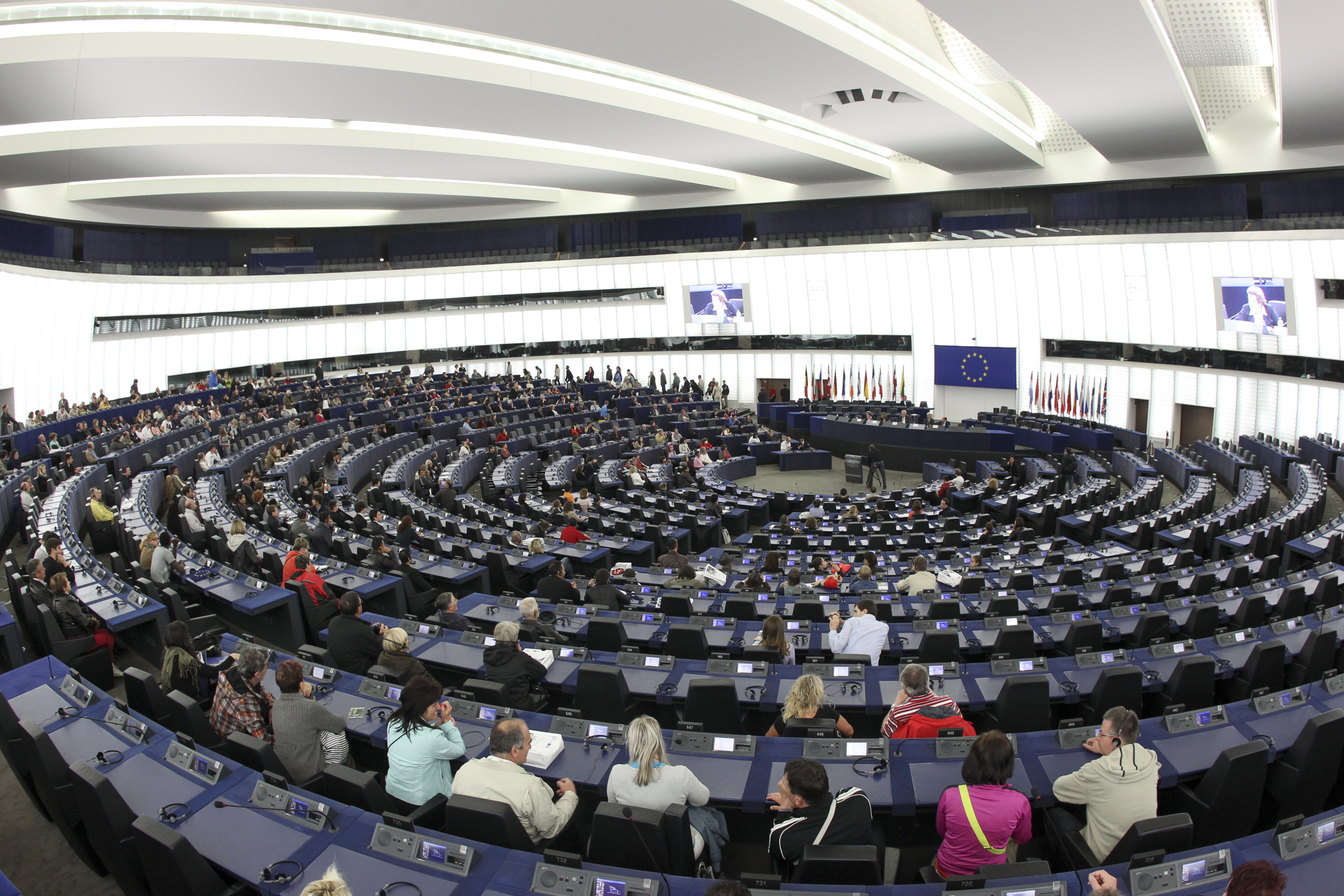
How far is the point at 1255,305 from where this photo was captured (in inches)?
913

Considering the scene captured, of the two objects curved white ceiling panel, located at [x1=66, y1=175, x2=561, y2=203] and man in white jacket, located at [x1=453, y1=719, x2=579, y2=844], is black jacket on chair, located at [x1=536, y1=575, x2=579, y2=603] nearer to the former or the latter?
man in white jacket, located at [x1=453, y1=719, x2=579, y2=844]

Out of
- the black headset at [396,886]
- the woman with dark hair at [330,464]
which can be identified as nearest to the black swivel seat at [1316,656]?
the black headset at [396,886]

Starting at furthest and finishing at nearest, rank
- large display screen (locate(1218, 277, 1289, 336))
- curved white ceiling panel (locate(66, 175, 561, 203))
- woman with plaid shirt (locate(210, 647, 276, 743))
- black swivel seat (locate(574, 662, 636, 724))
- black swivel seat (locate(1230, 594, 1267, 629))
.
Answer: curved white ceiling panel (locate(66, 175, 561, 203))
large display screen (locate(1218, 277, 1289, 336))
black swivel seat (locate(1230, 594, 1267, 629))
black swivel seat (locate(574, 662, 636, 724))
woman with plaid shirt (locate(210, 647, 276, 743))

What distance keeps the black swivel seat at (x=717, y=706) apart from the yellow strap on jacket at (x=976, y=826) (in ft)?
6.07

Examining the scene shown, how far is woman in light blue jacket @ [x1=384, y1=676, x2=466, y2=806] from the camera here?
15.6ft

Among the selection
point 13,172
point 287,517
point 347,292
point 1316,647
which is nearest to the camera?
point 1316,647

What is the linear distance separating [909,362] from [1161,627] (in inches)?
1037

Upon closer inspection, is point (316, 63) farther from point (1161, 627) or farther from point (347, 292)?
point (347, 292)

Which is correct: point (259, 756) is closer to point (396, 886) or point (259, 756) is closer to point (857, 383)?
point (396, 886)

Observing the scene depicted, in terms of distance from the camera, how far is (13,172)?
77.5 feet

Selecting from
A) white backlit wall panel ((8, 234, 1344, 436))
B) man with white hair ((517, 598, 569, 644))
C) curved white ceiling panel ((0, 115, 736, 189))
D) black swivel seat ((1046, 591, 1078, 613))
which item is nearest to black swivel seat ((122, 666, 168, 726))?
man with white hair ((517, 598, 569, 644))

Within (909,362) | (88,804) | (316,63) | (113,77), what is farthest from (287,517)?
(909,362)

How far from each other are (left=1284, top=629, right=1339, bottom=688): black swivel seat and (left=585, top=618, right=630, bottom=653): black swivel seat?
5421 millimetres

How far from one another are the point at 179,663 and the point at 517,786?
3504 mm
